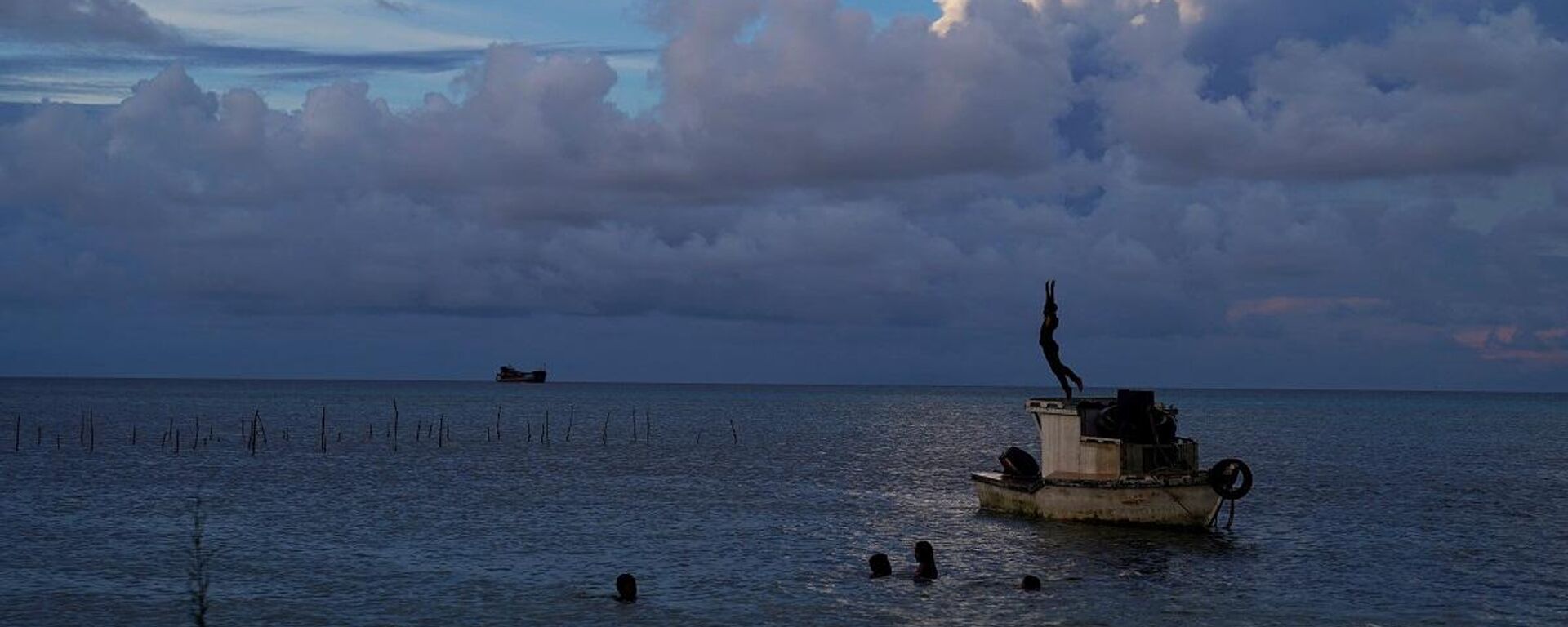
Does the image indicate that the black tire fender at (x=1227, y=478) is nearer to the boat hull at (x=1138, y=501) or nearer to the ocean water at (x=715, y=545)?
the boat hull at (x=1138, y=501)

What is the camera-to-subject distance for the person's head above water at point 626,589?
33625 mm

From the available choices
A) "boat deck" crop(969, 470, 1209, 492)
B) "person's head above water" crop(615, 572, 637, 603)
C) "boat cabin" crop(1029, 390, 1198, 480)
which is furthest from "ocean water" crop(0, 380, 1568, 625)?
"boat cabin" crop(1029, 390, 1198, 480)

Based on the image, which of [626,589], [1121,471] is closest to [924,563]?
[626,589]

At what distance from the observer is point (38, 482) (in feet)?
221

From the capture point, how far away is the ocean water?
108ft

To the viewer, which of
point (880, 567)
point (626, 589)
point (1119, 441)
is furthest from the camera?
point (1119, 441)

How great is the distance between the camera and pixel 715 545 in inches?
1758

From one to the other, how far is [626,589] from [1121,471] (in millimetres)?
20027

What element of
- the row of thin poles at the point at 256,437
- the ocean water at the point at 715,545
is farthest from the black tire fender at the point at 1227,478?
the row of thin poles at the point at 256,437

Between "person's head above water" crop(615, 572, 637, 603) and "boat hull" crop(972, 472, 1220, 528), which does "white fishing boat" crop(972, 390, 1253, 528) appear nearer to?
"boat hull" crop(972, 472, 1220, 528)

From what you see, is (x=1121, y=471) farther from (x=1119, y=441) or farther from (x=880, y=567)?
(x=880, y=567)

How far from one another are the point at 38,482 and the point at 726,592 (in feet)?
157

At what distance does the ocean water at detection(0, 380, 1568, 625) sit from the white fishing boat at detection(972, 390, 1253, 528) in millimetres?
887

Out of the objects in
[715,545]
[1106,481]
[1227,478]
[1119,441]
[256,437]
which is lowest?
[715,545]
